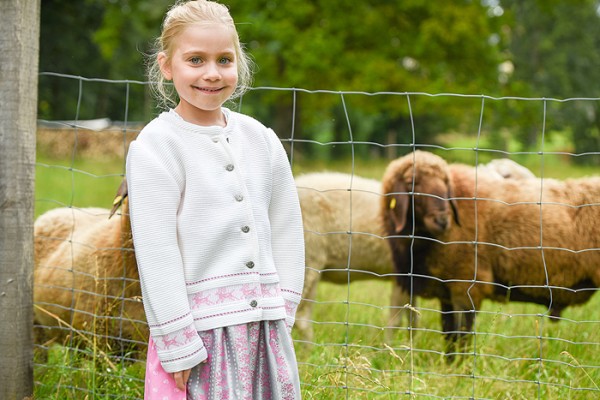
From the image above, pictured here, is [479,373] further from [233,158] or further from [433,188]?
[233,158]

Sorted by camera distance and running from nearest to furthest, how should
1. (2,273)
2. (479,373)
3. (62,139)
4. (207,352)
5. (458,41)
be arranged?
(207,352)
(2,273)
(479,373)
(458,41)
(62,139)

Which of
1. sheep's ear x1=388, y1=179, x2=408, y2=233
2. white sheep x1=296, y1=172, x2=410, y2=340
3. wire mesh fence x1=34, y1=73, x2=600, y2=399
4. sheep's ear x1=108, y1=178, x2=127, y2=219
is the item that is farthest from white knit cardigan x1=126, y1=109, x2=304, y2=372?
white sheep x1=296, y1=172, x2=410, y2=340

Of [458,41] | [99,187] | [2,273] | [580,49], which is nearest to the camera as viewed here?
[2,273]

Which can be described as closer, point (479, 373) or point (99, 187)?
point (479, 373)

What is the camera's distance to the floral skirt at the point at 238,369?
2.46 metres

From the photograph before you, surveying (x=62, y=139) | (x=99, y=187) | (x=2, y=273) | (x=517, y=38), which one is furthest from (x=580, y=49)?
(x=2, y=273)

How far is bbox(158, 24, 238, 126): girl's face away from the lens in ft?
8.20

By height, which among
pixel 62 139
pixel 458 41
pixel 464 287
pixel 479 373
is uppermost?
pixel 458 41

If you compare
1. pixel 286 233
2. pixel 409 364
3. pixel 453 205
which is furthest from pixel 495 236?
pixel 286 233

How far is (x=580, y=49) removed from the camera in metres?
33.2

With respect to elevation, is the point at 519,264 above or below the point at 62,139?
below

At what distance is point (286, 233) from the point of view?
270 centimetres

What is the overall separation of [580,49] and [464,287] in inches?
1204

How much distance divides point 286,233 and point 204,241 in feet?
1.14
